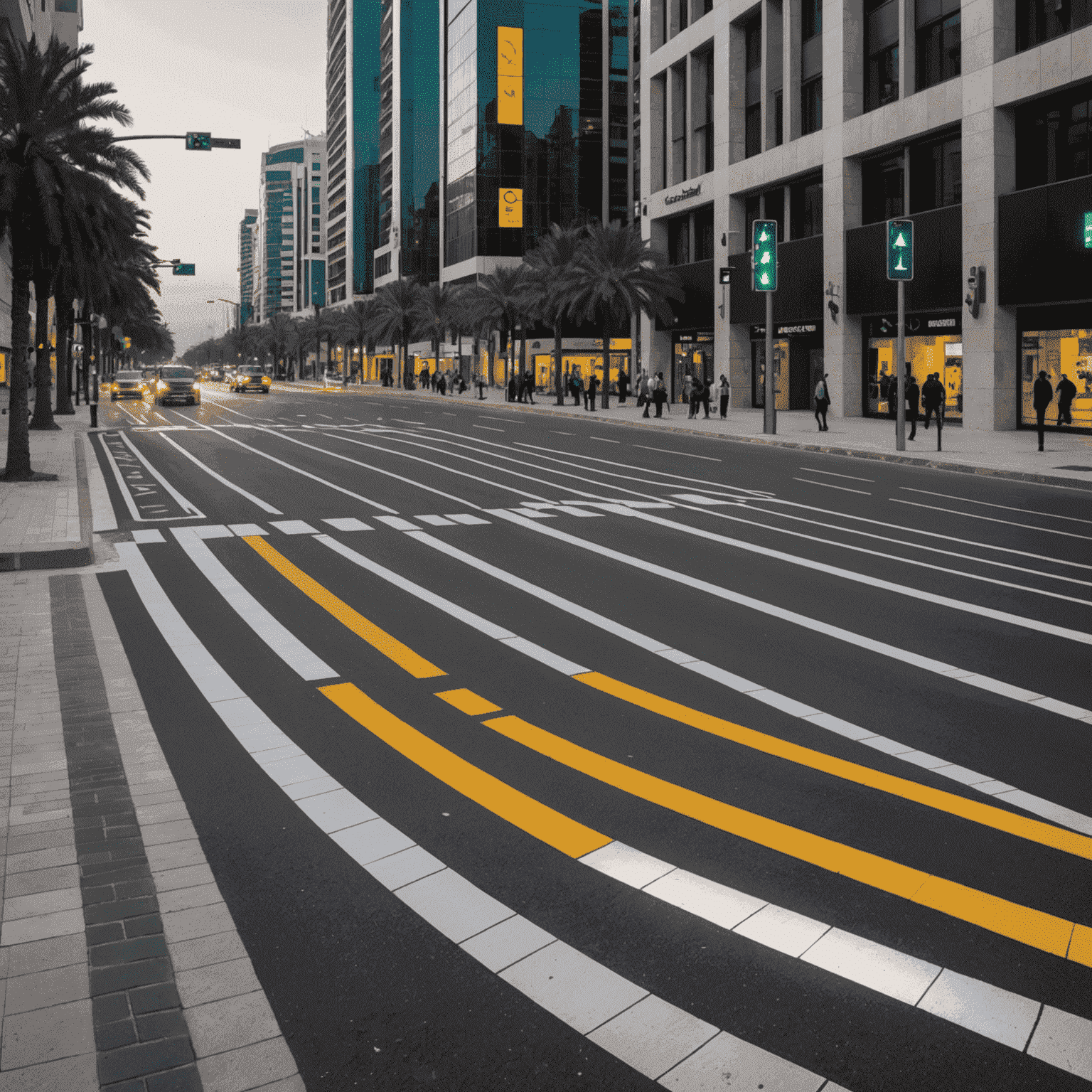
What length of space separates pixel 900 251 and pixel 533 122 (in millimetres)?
83235

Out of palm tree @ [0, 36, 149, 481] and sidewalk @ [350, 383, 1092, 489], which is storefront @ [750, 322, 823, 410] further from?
palm tree @ [0, 36, 149, 481]

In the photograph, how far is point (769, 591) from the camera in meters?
11.4

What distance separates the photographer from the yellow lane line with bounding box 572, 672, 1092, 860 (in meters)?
5.38

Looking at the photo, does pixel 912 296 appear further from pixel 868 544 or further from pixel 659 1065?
pixel 659 1065

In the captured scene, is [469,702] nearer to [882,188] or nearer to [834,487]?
[834,487]

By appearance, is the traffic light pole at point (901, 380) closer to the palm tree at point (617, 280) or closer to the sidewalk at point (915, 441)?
the sidewalk at point (915, 441)

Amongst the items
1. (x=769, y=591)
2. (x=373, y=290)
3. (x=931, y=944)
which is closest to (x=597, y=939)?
(x=931, y=944)

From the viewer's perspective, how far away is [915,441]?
105 feet

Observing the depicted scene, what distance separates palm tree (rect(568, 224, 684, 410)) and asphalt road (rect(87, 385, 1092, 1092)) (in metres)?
40.6

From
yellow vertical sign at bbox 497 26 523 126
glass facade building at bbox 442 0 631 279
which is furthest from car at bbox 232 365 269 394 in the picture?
yellow vertical sign at bbox 497 26 523 126

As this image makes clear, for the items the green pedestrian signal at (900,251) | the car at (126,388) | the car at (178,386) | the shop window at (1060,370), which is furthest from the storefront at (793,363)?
the car at (126,388)

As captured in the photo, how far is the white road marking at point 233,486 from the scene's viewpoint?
18.1 meters

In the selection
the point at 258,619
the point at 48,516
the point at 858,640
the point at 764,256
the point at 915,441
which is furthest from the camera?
the point at 764,256

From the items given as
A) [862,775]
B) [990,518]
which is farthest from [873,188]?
[862,775]
